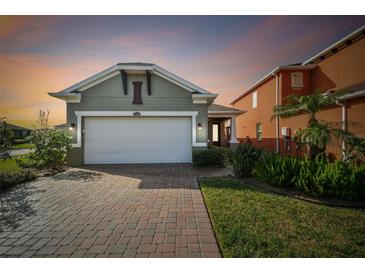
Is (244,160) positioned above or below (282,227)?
above

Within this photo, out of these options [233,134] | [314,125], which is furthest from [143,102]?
[314,125]

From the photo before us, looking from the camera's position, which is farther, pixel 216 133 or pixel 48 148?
pixel 216 133

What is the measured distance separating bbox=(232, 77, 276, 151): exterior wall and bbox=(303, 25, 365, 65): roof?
2.42m

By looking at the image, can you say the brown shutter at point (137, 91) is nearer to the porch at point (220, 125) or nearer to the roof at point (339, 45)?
the porch at point (220, 125)

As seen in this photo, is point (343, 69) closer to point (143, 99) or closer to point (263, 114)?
point (263, 114)

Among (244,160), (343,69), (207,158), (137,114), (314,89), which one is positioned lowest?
(207,158)

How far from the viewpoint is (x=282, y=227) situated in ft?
10.7

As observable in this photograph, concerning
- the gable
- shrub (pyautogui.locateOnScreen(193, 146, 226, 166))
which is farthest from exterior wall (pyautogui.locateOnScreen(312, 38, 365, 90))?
the gable

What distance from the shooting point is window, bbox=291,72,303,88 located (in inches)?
473

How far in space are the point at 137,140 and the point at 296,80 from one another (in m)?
10.3

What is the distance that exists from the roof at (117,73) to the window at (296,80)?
6.13 meters

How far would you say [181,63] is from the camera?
6656mm

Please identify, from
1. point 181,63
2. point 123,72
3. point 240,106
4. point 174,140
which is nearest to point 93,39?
point 181,63

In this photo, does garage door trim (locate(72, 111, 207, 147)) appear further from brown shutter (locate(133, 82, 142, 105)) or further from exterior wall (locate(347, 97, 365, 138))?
exterior wall (locate(347, 97, 365, 138))
